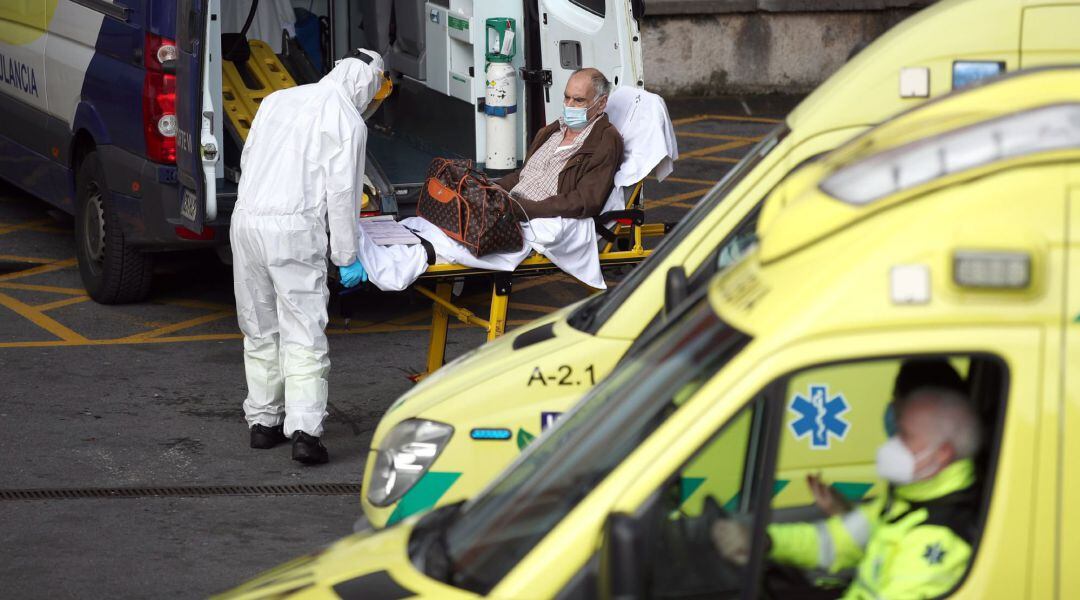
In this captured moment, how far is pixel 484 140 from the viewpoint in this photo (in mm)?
9266

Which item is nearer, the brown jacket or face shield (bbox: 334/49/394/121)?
face shield (bbox: 334/49/394/121)

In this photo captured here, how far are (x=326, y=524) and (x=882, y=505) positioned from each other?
3.35 metres

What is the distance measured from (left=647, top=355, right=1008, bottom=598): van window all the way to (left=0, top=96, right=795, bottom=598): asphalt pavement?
283cm

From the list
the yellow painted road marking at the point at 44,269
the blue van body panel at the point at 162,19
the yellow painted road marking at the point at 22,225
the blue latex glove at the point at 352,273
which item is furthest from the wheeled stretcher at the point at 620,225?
the yellow painted road marking at the point at 22,225

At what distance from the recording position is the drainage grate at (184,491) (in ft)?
20.5

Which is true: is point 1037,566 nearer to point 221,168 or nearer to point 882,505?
point 882,505

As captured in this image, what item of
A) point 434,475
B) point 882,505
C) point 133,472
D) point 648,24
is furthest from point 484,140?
point 648,24

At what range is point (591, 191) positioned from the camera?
7824mm

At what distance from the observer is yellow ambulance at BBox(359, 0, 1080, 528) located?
14.4ft

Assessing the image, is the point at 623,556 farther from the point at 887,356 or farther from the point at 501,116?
the point at 501,116

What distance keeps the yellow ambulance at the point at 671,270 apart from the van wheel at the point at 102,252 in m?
4.96

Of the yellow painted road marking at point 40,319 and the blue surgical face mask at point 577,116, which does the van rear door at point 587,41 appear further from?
the yellow painted road marking at point 40,319

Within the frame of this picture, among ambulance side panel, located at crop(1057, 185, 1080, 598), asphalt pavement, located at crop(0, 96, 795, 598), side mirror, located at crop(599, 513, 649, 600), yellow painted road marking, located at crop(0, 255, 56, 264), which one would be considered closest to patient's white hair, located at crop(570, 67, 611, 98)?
asphalt pavement, located at crop(0, 96, 795, 598)

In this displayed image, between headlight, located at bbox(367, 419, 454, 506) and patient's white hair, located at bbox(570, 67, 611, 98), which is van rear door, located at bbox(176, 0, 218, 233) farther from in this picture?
headlight, located at bbox(367, 419, 454, 506)
